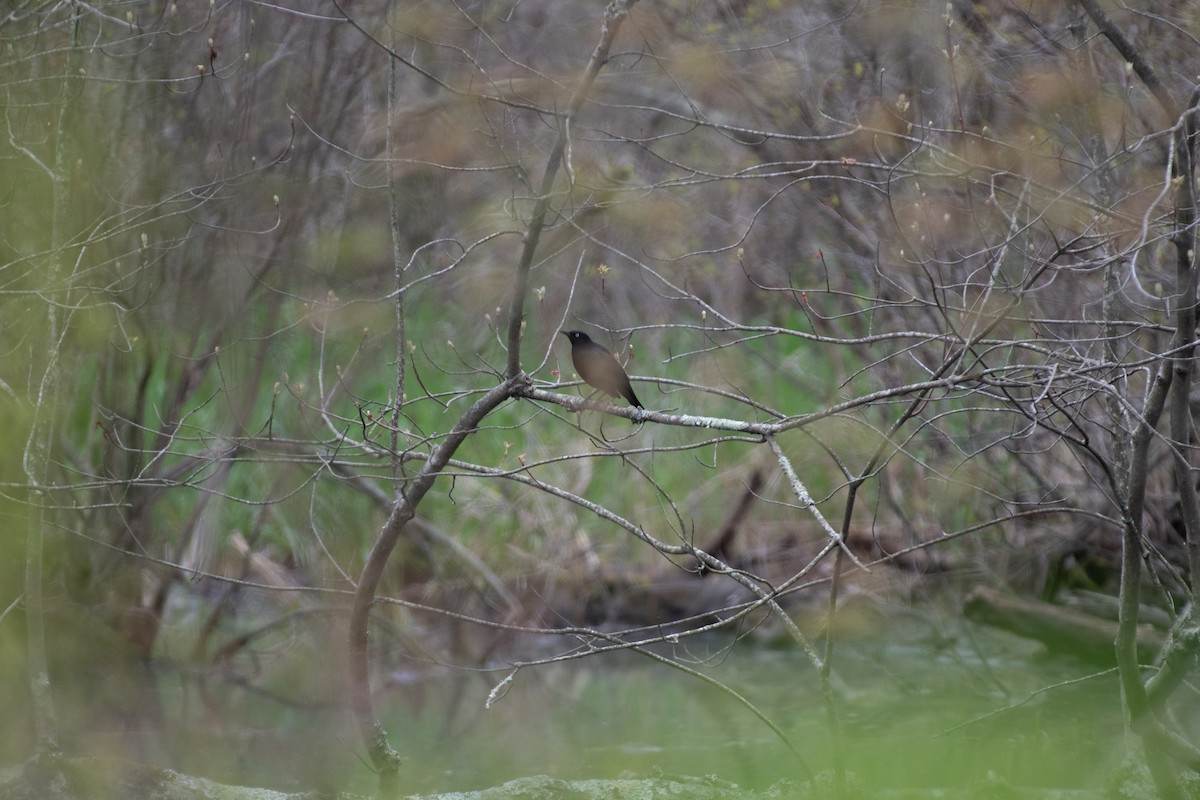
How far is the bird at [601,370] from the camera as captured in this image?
13.9ft

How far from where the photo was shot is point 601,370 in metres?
4.25

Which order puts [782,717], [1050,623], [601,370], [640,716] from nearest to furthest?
[601,370] < [782,717] < [640,716] < [1050,623]

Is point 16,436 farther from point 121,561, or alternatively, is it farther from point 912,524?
point 912,524

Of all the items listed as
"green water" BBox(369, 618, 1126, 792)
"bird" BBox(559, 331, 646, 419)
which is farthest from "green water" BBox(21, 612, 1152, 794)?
"bird" BBox(559, 331, 646, 419)

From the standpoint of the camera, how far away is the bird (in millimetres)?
4238

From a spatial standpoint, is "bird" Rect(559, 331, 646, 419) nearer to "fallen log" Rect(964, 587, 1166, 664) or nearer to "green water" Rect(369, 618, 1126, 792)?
"green water" Rect(369, 618, 1126, 792)

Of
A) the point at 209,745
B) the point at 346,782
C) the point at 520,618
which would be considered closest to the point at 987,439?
the point at 520,618

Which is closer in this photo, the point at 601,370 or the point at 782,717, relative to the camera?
the point at 601,370

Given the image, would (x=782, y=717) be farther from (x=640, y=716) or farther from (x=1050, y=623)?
(x=1050, y=623)

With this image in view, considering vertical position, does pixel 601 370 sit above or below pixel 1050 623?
above

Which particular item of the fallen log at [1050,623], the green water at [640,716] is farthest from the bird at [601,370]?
the fallen log at [1050,623]

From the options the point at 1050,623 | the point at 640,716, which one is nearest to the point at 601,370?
the point at 640,716

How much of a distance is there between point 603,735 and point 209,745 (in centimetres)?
186

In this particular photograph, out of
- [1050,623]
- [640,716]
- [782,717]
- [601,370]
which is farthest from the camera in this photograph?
[1050,623]
